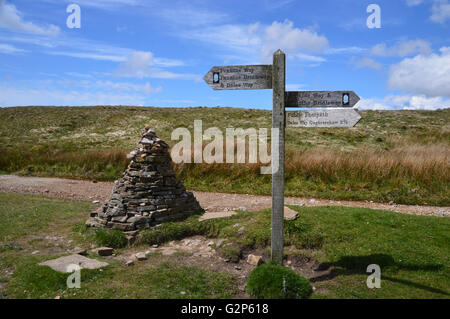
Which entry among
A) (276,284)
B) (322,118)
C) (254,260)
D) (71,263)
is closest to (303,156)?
(254,260)

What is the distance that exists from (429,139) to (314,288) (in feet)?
77.9

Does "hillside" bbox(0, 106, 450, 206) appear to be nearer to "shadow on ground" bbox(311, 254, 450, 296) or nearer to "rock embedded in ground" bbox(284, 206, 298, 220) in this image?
"rock embedded in ground" bbox(284, 206, 298, 220)

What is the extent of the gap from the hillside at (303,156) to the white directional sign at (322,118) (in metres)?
7.21

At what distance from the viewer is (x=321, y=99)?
5395mm

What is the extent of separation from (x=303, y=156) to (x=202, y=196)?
17.6 ft

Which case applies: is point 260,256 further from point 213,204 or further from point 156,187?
point 213,204

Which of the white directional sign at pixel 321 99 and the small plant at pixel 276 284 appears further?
the white directional sign at pixel 321 99

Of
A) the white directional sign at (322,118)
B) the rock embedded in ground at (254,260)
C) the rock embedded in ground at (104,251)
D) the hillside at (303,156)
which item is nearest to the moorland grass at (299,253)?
the rock embedded in ground at (254,260)

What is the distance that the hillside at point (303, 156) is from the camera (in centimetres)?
1263

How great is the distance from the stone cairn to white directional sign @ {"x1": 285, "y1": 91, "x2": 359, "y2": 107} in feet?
13.4

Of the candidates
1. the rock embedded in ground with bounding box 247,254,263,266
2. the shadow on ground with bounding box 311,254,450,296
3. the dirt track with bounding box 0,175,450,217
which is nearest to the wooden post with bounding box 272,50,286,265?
the rock embedded in ground with bounding box 247,254,263,266

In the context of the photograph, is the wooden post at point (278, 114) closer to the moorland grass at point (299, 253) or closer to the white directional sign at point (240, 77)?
the white directional sign at point (240, 77)

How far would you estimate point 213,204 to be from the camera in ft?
36.0
